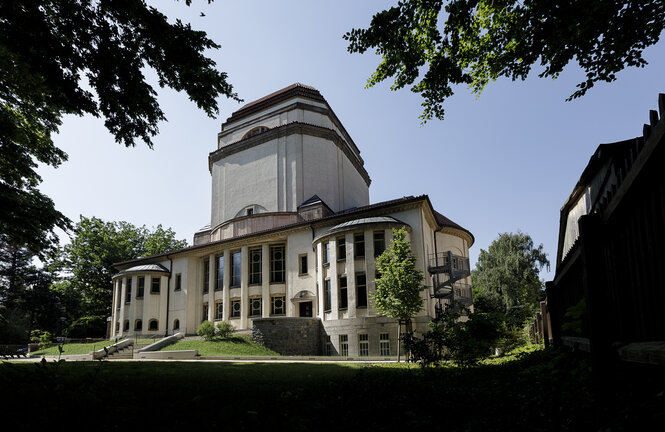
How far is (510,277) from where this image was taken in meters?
49.3

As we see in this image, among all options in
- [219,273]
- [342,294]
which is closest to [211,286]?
[219,273]

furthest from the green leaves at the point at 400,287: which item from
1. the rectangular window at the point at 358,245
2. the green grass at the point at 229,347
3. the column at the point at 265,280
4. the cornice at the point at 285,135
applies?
the cornice at the point at 285,135

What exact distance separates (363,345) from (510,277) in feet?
97.0

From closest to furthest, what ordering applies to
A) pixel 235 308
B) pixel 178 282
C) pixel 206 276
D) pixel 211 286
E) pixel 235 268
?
pixel 235 308 < pixel 235 268 < pixel 211 286 < pixel 206 276 < pixel 178 282

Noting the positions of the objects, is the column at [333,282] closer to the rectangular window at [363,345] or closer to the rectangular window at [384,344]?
the rectangular window at [363,345]

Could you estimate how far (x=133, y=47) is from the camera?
874cm

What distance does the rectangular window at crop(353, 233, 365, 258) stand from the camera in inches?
1115

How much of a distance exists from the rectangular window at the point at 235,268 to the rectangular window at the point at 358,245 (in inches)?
478

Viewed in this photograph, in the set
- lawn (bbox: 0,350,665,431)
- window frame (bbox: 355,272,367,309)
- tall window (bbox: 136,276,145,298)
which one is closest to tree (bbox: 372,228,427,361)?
window frame (bbox: 355,272,367,309)

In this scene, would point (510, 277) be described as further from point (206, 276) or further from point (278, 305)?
point (206, 276)

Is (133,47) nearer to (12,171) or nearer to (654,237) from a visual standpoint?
(12,171)

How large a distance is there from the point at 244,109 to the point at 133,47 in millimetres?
35662

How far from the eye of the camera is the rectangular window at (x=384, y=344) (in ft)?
84.0

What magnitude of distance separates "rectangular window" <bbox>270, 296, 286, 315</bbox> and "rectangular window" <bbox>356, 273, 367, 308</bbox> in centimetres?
808
